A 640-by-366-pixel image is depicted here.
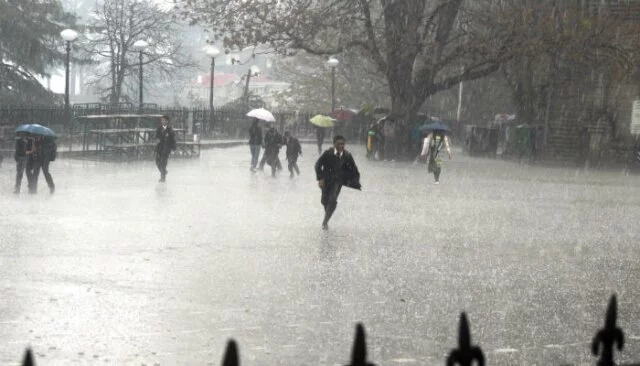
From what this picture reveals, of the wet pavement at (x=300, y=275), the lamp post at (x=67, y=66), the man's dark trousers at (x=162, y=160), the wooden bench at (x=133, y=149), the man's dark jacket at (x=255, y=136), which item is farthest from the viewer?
the lamp post at (x=67, y=66)

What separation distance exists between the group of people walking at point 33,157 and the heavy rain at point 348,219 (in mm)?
60

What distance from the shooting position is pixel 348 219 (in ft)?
71.1

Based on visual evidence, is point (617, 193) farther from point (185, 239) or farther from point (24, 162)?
point (185, 239)

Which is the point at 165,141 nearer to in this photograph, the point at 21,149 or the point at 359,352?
the point at 21,149

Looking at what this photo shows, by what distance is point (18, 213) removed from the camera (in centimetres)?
2064

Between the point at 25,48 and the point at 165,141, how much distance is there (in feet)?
97.1

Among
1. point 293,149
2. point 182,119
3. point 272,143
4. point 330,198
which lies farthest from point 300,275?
point 182,119

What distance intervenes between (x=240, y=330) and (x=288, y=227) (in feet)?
31.7

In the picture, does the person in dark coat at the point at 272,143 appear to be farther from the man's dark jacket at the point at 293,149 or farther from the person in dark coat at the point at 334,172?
the person in dark coat at the point at 334,172

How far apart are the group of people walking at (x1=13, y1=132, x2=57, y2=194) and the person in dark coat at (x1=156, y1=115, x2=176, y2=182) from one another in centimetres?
405

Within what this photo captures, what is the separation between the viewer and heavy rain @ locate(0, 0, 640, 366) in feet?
32.3

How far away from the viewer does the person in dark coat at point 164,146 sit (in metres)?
29.4

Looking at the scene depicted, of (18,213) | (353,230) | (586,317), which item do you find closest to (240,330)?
(586,317)

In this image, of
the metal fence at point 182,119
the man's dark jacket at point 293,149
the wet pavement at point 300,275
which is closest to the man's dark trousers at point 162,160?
the wet pavement at point 300,275
